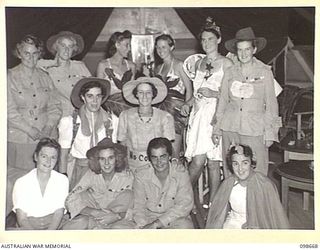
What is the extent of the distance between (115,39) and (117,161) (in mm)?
221

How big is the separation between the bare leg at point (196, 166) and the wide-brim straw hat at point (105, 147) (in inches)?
4.9

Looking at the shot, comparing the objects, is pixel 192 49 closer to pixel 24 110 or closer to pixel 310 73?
pixel 310 73

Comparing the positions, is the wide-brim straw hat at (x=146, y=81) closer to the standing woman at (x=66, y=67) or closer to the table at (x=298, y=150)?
the standing woman at (x=66, y=67)

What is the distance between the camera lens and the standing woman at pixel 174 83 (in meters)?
1.00

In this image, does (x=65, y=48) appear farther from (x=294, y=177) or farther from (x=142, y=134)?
(x=294, y=177)

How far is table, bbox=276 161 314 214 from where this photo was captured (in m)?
0.99

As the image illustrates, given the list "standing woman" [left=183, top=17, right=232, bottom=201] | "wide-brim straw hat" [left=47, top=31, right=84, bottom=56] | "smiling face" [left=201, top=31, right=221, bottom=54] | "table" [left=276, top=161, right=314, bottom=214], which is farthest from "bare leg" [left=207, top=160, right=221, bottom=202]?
"wide-brim straw hat" [left=47, top=31, right=84, bottom=56]

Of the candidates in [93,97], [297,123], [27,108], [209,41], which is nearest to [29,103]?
[27,108]

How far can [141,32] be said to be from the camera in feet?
3.24

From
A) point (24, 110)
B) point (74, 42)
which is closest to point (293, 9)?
point (74, 42)

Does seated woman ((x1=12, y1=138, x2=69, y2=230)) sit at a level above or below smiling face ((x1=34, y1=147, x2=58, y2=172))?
below

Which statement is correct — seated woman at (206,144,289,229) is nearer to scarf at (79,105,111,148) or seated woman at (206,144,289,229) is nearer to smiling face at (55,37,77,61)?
scarf at (79,105,111,148)

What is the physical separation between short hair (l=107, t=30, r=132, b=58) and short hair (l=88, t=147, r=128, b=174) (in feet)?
0.58
